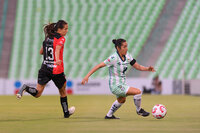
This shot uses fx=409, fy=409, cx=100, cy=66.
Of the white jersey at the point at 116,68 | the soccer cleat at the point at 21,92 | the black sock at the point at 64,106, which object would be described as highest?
the white jersey at the point at 116,68

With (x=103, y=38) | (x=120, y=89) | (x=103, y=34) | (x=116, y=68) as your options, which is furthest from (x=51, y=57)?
(x=103, y=34)

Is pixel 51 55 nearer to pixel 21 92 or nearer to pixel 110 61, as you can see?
pixel 21 92

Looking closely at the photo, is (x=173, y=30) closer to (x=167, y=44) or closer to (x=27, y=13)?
(x=167, y=44)

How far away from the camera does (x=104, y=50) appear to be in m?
25.3

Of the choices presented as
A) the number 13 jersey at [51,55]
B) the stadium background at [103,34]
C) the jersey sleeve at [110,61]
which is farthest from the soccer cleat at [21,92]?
the stadium background at [103,34]

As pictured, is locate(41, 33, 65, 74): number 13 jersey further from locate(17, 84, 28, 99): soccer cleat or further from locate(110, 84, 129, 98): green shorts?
locate(110, 84, 129, 98): green shorts

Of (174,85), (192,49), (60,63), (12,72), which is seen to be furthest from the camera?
(192,49)

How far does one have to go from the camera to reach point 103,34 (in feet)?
86.0

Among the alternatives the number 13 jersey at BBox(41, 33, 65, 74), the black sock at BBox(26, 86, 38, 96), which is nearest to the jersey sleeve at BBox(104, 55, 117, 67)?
the number 13 jersey at BBox(41, 33, 65, 74)

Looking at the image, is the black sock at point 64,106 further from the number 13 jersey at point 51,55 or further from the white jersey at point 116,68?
the white jersey at point 116,68

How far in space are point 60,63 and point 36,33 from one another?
62.7 ft

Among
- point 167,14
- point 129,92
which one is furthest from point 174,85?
point 129,92

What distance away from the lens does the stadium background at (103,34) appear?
80.6 ft

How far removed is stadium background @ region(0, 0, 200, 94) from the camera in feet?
80.6
